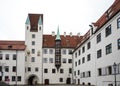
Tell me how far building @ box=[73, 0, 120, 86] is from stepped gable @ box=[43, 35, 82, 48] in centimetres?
2331

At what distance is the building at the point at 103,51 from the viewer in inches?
1417

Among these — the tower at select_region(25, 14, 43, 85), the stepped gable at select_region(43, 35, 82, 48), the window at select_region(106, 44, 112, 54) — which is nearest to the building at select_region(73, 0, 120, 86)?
the window at select_region(106, 44, 112, 54)

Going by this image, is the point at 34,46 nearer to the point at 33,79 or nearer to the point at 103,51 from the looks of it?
the point at 33,79

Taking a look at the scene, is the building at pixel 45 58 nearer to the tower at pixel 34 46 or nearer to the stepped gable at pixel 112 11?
Answer: the tower at pixel 34 46

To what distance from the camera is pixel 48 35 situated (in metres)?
86.9

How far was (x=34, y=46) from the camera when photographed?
81062 mm

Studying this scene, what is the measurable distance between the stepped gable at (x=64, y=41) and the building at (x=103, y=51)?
76.5 ft

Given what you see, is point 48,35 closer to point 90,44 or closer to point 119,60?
point 90,44

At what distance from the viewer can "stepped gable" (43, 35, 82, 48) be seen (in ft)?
273

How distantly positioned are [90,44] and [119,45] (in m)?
18.8

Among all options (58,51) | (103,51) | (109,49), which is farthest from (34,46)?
(109,49)

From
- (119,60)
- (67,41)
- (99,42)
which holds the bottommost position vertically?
(119,60)

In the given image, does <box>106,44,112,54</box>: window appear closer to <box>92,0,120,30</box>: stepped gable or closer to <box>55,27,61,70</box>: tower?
<box>92,0,120,30</box>: stepped gable

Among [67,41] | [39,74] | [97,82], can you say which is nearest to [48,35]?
[67,41]
